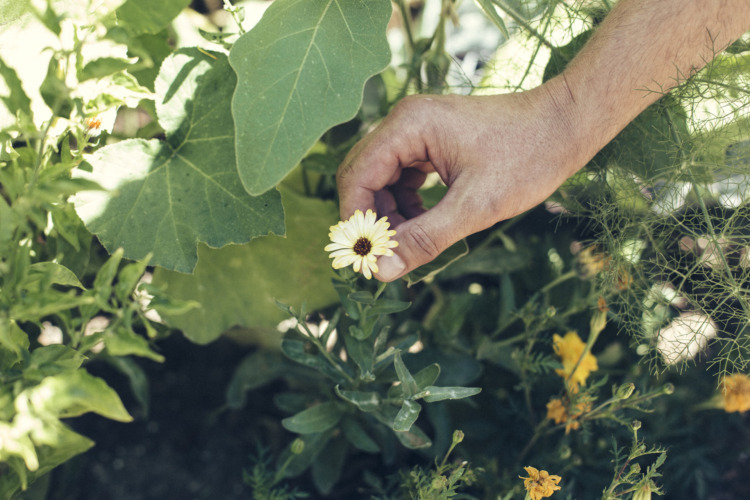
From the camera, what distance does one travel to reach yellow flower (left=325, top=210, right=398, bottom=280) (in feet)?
2.70

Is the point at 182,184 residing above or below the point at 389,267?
above

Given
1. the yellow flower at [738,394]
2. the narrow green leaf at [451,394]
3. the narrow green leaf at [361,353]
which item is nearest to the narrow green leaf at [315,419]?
the narrow green leaf at [361,353]

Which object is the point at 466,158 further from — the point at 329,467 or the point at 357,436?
the point at 329,467

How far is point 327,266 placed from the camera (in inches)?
49.3

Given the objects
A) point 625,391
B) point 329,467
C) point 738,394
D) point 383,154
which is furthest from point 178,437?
point 738,394

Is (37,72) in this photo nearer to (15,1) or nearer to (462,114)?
(15,1)

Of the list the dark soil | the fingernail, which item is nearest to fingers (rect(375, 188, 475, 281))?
the fingernail

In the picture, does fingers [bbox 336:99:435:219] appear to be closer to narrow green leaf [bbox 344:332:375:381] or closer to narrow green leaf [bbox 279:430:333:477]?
narrow green leaf [bbox 344:332:375:381]

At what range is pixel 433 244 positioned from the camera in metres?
0.89

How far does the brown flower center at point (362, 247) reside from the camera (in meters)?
0.85

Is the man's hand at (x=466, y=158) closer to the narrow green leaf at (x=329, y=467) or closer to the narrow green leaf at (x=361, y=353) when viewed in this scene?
the narrow green leaf at (x=361, y=353)

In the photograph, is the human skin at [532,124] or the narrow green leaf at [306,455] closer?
the human skin at [532,124]

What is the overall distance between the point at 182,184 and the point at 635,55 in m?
0.80

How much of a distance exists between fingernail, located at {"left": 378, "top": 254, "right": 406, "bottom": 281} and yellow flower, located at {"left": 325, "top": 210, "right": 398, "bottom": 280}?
15 millimetres
